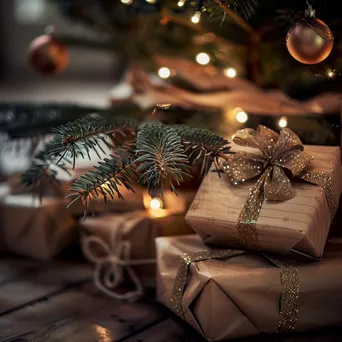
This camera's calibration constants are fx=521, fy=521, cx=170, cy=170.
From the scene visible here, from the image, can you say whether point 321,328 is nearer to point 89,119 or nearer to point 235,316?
point 235,316

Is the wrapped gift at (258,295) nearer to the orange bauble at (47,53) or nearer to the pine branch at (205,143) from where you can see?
the pine branch at (205,143)

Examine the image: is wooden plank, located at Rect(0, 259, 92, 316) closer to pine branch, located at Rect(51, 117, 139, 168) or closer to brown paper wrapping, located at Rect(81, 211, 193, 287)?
brown paper wrapping, located at Rect(81, 211, 193, 287)

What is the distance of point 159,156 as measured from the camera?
0.63 metres

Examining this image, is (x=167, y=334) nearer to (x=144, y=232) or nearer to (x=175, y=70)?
(x=144, y=232)

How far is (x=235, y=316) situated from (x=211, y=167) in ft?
0.68

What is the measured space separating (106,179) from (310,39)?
0.32 m

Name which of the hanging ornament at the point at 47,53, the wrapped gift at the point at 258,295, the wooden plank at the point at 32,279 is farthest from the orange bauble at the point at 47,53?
the wrapped gift at the point at 258,295

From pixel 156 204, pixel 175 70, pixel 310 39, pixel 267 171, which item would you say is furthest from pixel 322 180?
pixel 175 70

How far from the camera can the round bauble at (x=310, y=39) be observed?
68 cm

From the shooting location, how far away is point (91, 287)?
82 cm

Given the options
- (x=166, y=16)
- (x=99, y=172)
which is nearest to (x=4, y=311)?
(x=99, y=172)

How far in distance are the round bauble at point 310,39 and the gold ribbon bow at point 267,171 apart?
106 mm

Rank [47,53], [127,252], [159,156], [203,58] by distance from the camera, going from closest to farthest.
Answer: [159,156] → [127,252] → [203,58] → [47,53]

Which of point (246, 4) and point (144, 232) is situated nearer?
point (246, 4)
